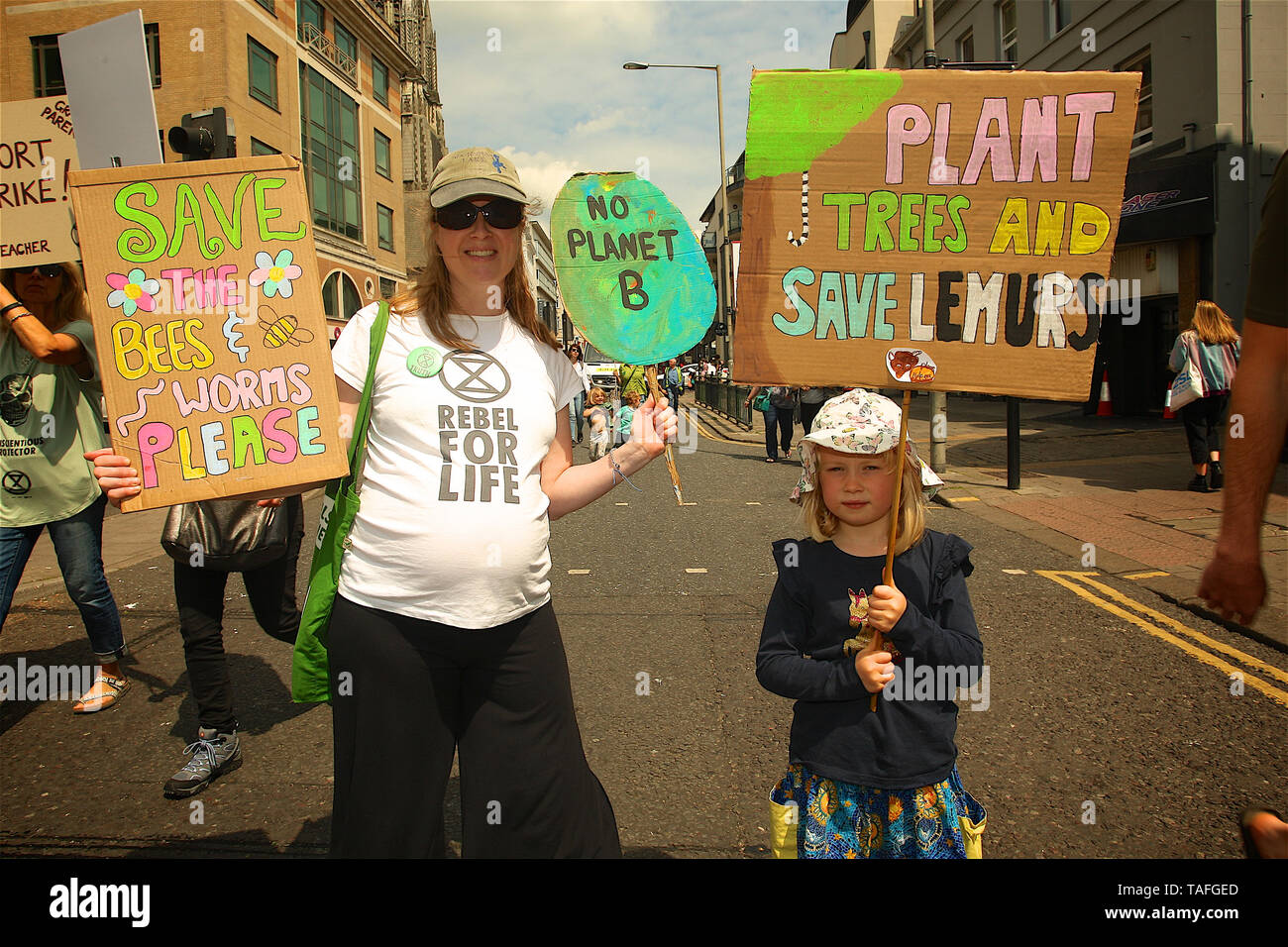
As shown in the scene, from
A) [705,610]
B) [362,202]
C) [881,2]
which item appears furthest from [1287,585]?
[362,202]

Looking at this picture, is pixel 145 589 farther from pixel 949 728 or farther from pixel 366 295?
pixel 366 295

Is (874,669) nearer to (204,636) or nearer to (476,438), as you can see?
(476,438)

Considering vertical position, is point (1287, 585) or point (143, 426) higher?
point (143, 426)

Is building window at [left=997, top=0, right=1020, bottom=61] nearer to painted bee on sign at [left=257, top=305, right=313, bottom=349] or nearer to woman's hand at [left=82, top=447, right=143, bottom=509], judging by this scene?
painted bee on sign at [left=257, top=305, right=313, bottom=349]

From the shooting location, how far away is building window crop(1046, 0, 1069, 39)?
18625mm

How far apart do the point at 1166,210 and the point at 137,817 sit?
55.3ft

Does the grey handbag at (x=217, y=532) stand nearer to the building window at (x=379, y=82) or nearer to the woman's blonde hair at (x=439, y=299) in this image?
the woman's blonde hair at (x=439, y=299)

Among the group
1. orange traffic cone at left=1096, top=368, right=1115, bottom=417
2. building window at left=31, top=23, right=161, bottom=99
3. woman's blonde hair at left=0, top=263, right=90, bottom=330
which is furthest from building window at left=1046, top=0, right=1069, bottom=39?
building window at left=31, top=23, right=161, bottom=99

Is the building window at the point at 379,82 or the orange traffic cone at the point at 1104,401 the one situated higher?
the building window at the point at 379,82

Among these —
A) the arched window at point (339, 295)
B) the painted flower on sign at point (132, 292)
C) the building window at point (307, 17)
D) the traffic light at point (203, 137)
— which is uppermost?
the building window at point (307, 17)

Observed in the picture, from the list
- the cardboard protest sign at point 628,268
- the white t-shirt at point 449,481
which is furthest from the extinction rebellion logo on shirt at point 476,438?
the cardboard protest sign at point 628,268

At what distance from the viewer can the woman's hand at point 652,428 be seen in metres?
2.25

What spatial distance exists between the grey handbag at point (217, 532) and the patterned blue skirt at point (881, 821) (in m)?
2.33

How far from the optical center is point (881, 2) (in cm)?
3156
